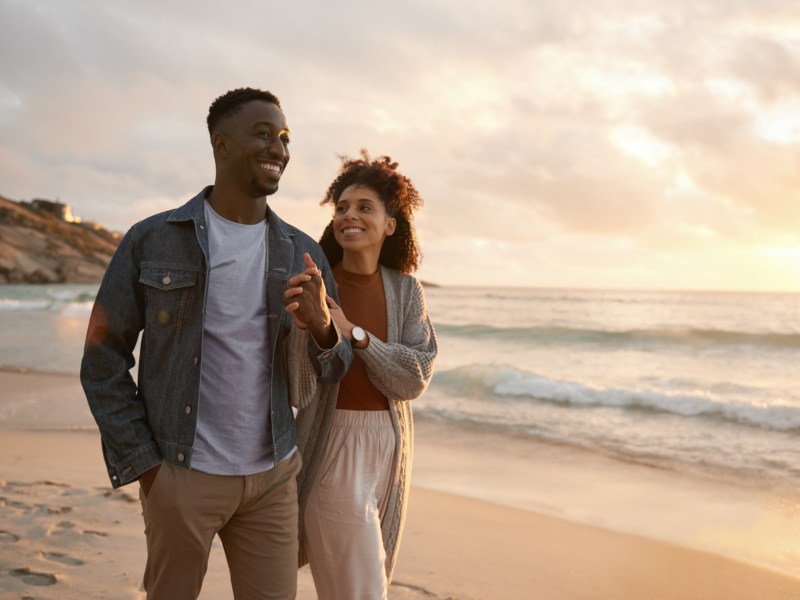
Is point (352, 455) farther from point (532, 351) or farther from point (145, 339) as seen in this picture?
point (532, 351)

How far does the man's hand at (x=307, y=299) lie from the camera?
2.22 m

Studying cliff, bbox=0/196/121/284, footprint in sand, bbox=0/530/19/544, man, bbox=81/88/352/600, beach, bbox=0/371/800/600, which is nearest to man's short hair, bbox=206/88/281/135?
man, bbox=81/88/352/600

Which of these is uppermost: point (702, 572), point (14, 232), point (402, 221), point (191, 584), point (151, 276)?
point (14, 232)

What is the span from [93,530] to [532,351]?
19.6 meters

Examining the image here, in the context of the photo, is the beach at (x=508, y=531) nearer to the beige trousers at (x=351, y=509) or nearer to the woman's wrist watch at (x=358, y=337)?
the beige trousers at (x=351, y=509)

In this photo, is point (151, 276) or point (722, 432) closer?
point (151, 276)

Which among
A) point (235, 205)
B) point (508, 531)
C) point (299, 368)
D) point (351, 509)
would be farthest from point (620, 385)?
point (235, 205)

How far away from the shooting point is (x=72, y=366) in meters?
14.1

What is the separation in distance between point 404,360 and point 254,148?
1052mm

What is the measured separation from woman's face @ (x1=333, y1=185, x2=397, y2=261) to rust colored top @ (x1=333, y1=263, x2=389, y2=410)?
0.14 metres

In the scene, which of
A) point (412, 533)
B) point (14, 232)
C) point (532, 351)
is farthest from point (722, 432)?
point (14, 232)

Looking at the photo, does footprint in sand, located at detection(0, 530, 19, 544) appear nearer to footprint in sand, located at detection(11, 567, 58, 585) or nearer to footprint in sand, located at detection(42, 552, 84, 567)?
footprint in sand, located at detection(42, 552, 84, 567)

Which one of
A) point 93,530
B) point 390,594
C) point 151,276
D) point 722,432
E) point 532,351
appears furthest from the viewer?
point 532,351

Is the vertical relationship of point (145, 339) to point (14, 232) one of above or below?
below
